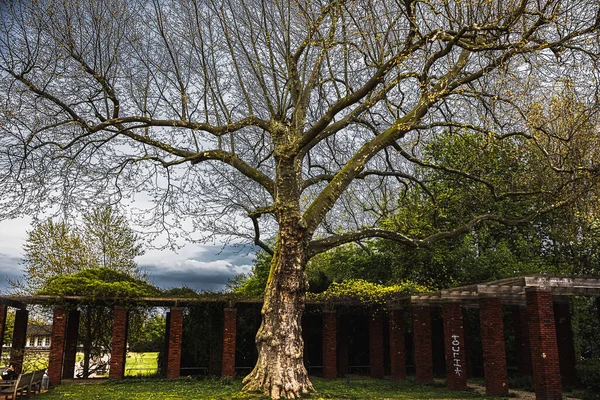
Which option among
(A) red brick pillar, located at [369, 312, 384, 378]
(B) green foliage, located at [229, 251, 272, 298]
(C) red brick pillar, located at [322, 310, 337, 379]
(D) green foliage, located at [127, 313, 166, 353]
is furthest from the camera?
(B) green foliage, located at [229, 251, 272, 298]

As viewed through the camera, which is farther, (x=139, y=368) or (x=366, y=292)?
(x=139, y=368)

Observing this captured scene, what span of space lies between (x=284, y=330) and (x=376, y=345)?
10172mm

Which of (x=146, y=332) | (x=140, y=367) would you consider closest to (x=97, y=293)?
(x=146, y=332)

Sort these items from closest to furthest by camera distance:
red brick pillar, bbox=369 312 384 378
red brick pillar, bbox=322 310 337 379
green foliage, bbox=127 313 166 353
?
1. red brick pillar, bbox=322 310 337 379
2. red brick pillar, bbox=369 312 384 378
3. green foliage, bbox=127 313 166 353

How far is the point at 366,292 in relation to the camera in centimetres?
1902

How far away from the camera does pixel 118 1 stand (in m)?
14.0

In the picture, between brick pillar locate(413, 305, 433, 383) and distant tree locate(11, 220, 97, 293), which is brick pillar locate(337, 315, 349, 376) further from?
distant tree locate(11, 220, 97, 293)

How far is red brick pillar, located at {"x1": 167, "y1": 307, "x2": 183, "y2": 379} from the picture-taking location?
62.7 ft

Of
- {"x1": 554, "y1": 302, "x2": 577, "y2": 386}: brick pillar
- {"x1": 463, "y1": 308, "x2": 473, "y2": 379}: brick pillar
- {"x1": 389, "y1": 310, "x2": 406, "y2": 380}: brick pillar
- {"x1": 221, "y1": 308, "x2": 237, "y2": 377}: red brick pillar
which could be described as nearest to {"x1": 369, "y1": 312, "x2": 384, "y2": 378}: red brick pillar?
{"x1": 389, "y1": 310, "x2": 406, "y2": 380}: brick pillar

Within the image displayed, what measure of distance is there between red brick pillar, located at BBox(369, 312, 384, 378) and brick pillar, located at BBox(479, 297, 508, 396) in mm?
7174

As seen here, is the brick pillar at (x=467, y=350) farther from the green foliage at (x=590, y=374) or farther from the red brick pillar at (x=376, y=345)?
the green foliage at (x=590, y=374)

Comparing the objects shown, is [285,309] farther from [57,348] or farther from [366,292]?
[57,348]

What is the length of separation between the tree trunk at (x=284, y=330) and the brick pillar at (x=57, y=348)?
9.09m

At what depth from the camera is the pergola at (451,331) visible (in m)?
13.2
